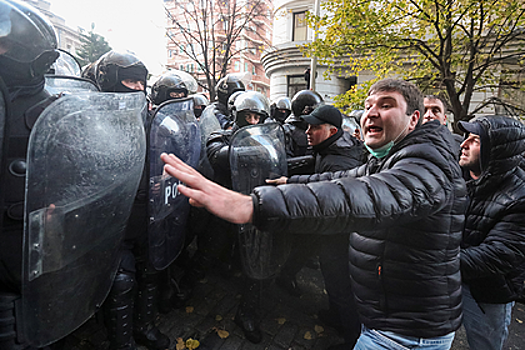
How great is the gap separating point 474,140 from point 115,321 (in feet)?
9.64

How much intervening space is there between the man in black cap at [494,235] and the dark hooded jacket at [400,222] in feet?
1.68

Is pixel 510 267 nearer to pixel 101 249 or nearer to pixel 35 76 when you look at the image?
pixel 101 249

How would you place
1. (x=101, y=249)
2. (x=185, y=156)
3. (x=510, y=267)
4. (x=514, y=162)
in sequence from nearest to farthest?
(x=101, y=249) < (x=510, y=267) < (x=514, y=162) < (x=185, y=156)

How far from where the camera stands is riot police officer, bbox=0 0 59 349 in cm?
128

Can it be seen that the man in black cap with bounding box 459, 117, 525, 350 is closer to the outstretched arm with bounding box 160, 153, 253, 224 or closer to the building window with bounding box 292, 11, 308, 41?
the outstretched arm with bounding box 160, 153, 253, 224

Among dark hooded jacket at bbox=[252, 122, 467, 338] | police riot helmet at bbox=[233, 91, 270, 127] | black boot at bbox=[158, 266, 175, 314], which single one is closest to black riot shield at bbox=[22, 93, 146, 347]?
dark hooded jacket at bbox=[252, 122, 467, 338]

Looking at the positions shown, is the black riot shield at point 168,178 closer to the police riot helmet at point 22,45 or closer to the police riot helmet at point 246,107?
the police riot helmet at point 22,45

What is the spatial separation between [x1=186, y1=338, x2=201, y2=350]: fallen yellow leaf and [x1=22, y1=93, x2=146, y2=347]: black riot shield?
1.11 meters

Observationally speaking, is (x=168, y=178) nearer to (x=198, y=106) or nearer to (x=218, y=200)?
(x=218, y=200)

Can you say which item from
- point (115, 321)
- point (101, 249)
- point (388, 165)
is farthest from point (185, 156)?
point (388, 165)

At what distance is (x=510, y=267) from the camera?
172cm

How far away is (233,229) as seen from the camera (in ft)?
10.4

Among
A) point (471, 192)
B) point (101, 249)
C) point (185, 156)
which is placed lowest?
point (101, 249)

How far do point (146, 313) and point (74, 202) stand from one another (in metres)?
1.43
